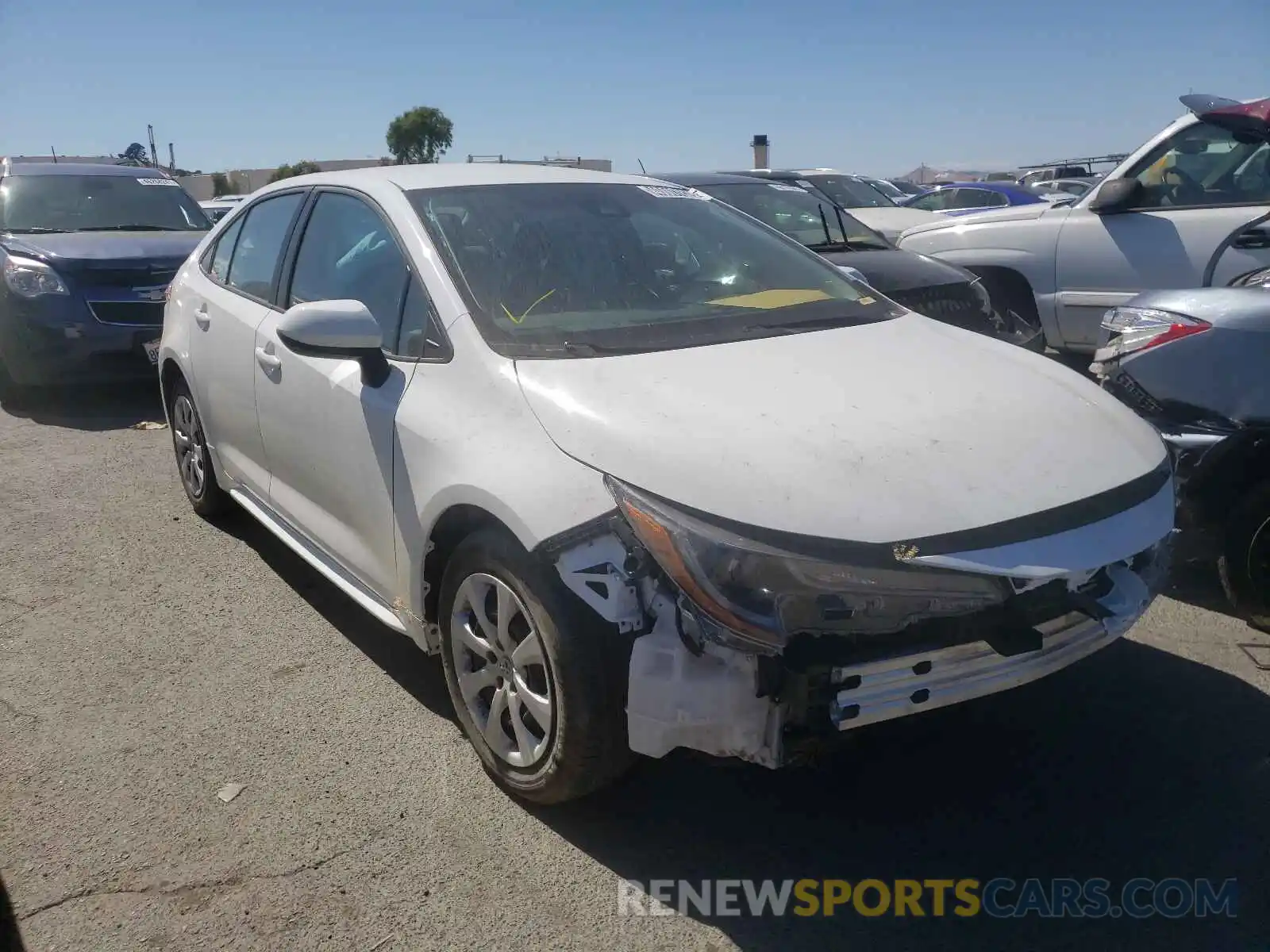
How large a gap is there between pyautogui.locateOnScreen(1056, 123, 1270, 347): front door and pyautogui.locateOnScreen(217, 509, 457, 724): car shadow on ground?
485 centimetres

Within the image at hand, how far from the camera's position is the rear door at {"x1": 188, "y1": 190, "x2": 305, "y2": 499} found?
4145 millimetres

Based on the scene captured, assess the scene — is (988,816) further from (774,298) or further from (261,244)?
(261,244)

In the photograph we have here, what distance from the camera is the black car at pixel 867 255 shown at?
629cm

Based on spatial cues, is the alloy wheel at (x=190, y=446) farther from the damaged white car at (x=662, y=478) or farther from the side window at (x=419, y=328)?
the side window at (x=419, y=328)

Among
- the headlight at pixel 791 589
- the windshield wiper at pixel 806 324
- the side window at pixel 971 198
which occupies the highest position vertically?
the side window at pixel 971 198

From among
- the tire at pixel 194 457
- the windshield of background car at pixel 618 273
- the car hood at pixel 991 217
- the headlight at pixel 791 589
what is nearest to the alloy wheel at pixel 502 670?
the headlight at pixel 791 589

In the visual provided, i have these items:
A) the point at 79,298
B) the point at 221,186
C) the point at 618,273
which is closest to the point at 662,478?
the point at 618,273

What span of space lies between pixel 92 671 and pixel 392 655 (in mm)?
1077

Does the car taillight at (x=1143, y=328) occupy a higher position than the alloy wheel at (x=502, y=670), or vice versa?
the car taillight at (x=1143, y=328)

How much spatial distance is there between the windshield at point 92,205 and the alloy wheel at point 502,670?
286 inches

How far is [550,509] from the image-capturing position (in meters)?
2.49

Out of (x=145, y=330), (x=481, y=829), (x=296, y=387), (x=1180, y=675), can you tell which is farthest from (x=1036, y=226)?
(x=145, y=330)

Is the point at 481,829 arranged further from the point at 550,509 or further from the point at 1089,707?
the point at 1089,707

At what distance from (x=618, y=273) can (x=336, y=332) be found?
949 millimetres
